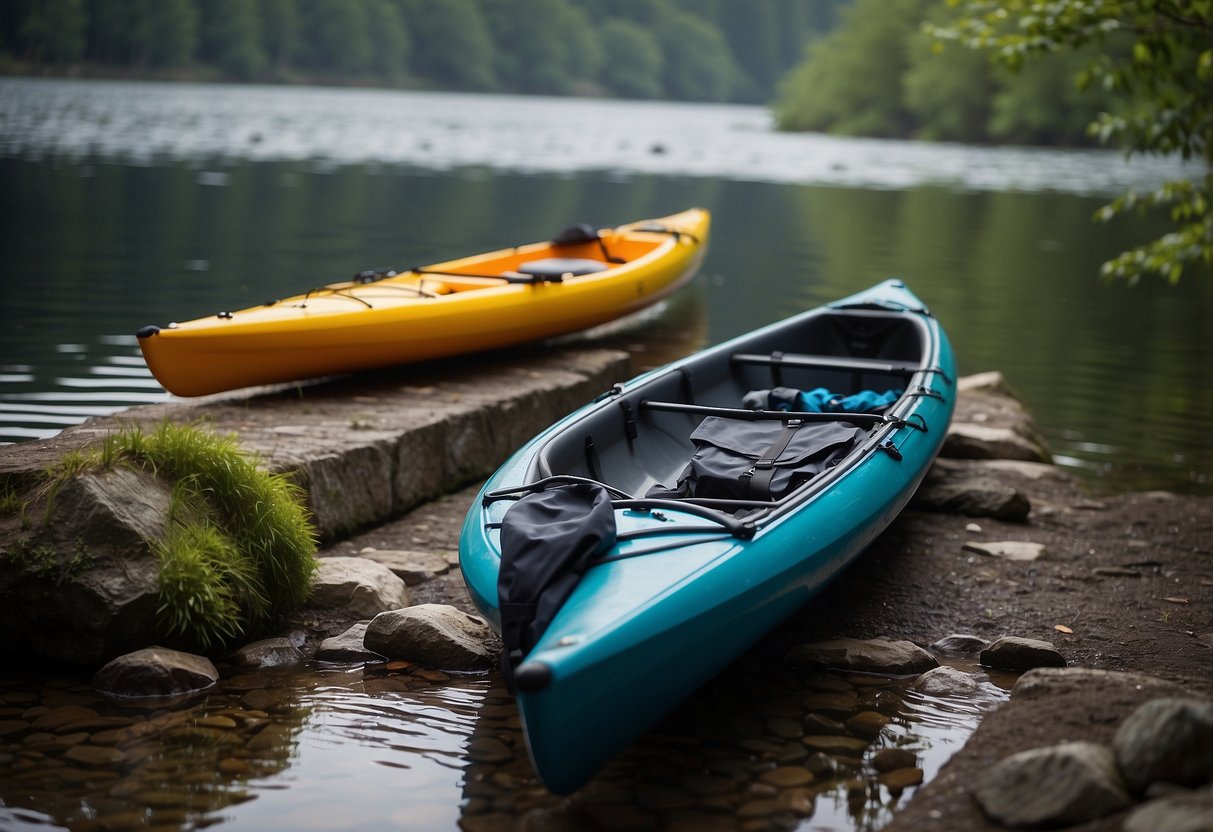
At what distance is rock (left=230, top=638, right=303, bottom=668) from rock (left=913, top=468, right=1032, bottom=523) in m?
3.60


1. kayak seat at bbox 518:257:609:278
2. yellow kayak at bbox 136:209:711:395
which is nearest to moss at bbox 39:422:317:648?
yellow kayak at bbox 136:209:711:395

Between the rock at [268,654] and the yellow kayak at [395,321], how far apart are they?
2540mm

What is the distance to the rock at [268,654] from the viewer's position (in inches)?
168

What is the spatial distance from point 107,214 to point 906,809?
1625 centimetres

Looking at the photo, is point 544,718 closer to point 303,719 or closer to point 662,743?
point 662,743

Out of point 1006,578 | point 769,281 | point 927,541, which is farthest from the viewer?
point 769,281

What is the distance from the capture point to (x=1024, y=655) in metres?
4.48

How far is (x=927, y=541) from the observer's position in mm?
6016

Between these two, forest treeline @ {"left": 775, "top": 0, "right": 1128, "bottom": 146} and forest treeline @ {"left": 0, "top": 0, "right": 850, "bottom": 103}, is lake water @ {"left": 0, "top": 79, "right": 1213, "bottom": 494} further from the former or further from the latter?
forest treeline @ {"left": 0, "top": 0, "right": 850, "bottom": 103}

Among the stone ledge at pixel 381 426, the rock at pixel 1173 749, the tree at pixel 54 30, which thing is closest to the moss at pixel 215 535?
the stone ledge at pixel 381 426

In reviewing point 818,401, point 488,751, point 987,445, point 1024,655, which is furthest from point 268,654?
point 987,445

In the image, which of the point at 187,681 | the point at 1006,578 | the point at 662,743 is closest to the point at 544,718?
the point at 662,743

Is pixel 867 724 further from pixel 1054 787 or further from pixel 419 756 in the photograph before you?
pixel 419 756

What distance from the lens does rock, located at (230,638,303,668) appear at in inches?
168
